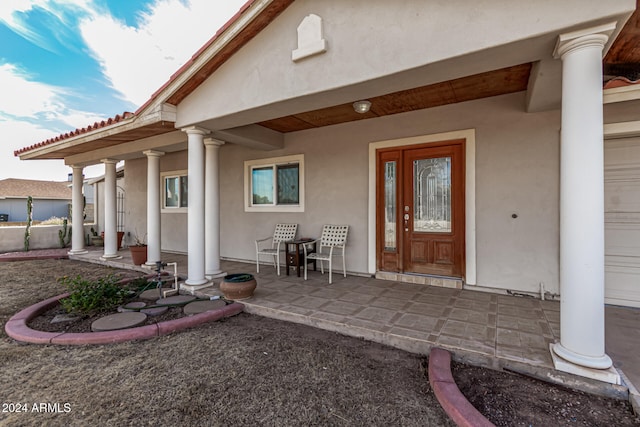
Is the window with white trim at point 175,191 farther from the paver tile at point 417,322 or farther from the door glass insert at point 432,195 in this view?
the paver tile at point 417,322

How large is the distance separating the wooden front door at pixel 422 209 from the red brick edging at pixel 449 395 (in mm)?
2314

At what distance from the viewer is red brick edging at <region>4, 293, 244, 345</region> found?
9.46 feet

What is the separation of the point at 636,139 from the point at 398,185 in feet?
9.50

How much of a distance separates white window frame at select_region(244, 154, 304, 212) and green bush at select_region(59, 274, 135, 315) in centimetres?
304

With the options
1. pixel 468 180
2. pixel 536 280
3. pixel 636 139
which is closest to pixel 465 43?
pixel 468 180

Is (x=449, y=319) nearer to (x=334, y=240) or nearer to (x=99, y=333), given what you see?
(x=334, y=240)

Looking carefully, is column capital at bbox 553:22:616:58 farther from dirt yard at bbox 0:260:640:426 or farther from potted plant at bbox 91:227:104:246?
potted plant at bbox 91:227:104:246

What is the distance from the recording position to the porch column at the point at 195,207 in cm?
443

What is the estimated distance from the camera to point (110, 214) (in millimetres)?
7242

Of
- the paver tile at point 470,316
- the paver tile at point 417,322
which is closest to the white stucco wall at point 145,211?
the paver tile at point 417,322

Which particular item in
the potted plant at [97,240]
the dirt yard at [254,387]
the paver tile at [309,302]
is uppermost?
the potted plant at [97,240]

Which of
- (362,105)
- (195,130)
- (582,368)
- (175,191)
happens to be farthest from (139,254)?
(582,368)

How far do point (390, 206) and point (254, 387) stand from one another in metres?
3.58

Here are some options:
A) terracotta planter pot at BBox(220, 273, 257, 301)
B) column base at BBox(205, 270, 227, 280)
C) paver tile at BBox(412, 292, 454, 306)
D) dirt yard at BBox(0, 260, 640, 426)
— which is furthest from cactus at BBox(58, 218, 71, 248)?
paver tile at BBox(412, 292, 454, 306)
